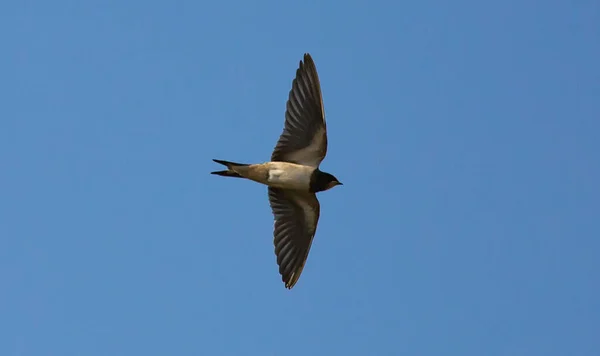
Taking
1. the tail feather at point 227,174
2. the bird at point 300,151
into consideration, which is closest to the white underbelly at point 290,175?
the bird at point 300,151

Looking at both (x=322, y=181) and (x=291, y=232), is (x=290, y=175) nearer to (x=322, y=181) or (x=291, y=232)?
(x=322, y=181)

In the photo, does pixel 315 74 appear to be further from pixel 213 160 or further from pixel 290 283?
pixel 290 283

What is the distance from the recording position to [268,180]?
33.4 ft

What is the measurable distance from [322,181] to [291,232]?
2.10 ft

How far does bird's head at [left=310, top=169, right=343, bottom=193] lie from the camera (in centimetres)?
1014

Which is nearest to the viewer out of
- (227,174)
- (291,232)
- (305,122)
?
(305,122)

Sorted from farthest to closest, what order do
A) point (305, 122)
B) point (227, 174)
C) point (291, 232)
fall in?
point (291, 232) < point (227, 174) < point (305, 122)

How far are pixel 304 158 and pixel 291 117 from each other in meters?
0.35

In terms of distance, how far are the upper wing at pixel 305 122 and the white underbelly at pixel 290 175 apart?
3.3 inches

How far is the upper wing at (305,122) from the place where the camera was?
1003 cm

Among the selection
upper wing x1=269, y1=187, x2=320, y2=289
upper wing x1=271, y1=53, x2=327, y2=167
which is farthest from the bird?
upper wing x1=269, y1=187, x2=320, y2=289

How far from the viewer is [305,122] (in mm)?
10086

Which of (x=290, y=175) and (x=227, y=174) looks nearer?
(x=290, y=175)

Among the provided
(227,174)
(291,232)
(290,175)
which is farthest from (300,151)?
(291,232)
